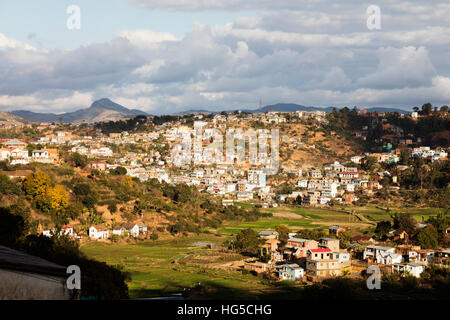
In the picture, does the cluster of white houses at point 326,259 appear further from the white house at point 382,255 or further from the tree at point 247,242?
the tree at point 247,242

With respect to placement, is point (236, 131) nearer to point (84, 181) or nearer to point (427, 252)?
point (84, 181)

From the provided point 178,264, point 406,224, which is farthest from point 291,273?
point 406,224

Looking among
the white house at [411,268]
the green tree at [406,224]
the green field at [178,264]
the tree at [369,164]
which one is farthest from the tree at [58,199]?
the tree at [369,164]

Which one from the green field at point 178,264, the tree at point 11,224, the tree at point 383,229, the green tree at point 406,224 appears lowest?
the green field at point 178,264

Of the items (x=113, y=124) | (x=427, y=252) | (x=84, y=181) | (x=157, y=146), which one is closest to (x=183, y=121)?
(x=113, y=124)
